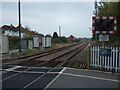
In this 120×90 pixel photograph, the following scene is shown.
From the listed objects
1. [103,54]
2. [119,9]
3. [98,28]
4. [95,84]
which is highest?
[119,9]

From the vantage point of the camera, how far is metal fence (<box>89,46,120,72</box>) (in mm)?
14852

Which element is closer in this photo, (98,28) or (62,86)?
(62,86)

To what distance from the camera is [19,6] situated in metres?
39.9

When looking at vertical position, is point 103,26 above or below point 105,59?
above

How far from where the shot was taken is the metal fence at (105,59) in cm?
1485

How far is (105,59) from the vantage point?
1559 cm

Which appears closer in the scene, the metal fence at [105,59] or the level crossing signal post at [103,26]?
the metal fence at [105,59]

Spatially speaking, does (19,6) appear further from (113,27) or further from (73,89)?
(73,89)

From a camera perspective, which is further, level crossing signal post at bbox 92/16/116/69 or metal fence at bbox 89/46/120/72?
level crossing signal post at bbox 92/16/116/69

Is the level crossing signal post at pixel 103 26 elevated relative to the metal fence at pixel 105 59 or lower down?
elevated

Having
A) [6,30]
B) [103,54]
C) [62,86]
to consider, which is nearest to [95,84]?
[62,86]

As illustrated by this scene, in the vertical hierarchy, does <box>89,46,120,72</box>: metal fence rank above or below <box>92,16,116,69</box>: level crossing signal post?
below

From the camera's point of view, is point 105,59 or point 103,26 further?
point 105,59

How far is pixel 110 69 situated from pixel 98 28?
7.34 feet
